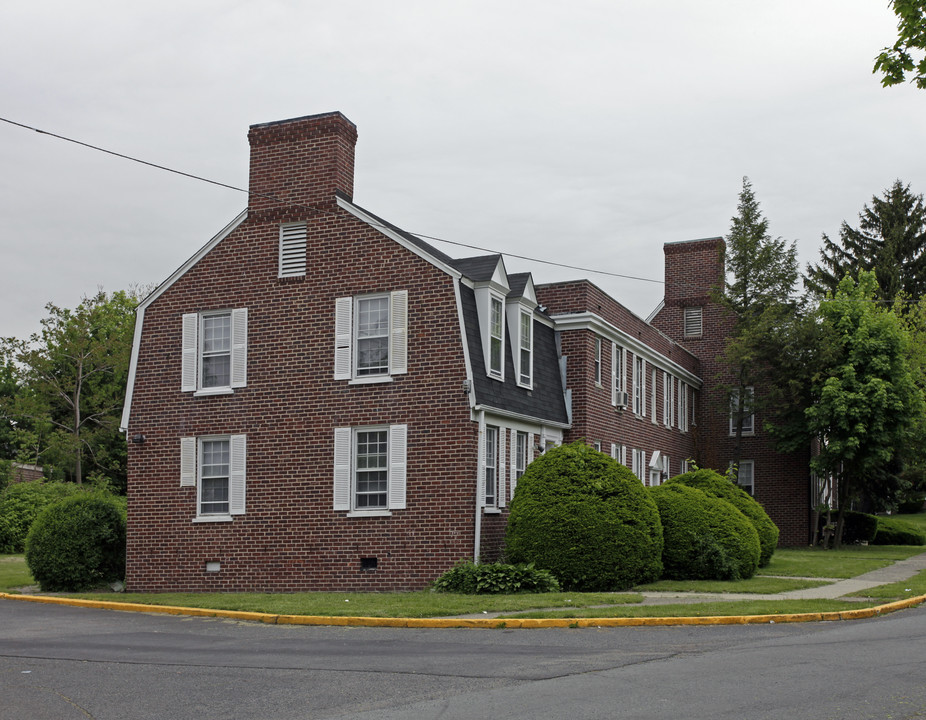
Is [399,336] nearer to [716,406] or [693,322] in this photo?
[716,406]

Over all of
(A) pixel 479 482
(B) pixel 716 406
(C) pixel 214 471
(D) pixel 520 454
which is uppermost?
(B) pixel 716 406

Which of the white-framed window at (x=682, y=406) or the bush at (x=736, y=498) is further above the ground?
the white-framed window at (x=682, y=406)

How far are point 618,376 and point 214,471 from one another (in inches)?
468

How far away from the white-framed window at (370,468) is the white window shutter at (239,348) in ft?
8.80

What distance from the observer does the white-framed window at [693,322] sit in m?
41.3

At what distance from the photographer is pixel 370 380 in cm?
2170

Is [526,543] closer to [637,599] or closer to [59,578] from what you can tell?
[637,599]

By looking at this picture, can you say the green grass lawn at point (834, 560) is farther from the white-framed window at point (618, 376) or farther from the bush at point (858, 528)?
the white-framed window at point (618, 376)

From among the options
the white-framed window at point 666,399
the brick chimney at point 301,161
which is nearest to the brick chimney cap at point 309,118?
the brick chimney at point 301,161

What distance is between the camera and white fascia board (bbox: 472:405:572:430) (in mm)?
20891

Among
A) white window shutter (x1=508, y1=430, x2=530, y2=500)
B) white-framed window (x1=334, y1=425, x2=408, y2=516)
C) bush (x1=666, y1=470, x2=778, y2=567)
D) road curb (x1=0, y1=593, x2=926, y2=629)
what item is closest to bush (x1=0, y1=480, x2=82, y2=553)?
white-framed window (x1=334, y1=425, x2=408, y2=516)

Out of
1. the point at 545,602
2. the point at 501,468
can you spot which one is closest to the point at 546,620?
the point at 545,602

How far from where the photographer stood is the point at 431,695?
9.29 m

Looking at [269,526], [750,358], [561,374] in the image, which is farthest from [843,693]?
[750,358]
